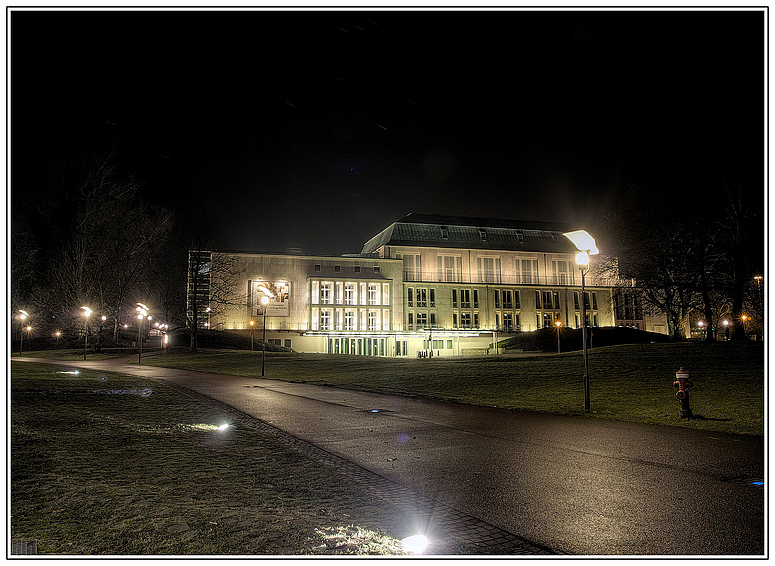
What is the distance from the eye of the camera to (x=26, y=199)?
16.5 meters

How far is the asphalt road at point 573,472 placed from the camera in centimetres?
466

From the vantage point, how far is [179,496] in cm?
Answer: 549

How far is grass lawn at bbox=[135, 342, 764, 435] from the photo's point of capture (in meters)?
13.2

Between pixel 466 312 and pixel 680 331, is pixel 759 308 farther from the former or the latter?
pixel 466 312

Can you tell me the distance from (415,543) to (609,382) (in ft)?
55.3

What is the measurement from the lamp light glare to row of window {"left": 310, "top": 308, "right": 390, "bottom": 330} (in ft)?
200

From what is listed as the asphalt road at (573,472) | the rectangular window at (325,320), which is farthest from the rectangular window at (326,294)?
the asphalt road at (573,472)

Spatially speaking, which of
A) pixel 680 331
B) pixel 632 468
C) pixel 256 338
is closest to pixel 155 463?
pixel 632 468

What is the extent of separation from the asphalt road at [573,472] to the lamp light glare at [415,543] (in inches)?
34.2

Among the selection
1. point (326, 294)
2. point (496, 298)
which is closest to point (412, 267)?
point (496, 298)

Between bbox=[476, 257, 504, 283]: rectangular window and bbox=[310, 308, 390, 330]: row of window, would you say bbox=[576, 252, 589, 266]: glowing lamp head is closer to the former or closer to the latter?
bbox=[310, 308, 390, 330]: row of window

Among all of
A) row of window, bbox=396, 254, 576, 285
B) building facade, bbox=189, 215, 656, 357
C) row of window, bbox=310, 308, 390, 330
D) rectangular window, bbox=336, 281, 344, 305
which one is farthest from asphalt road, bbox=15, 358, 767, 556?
row of window, bbox=396, 254, 576, 285

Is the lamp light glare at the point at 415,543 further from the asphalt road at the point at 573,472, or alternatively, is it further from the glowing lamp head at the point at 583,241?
the glowing lamp head at the point at 583,241

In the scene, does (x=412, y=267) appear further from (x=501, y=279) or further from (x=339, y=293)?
(x=501, y=279)
